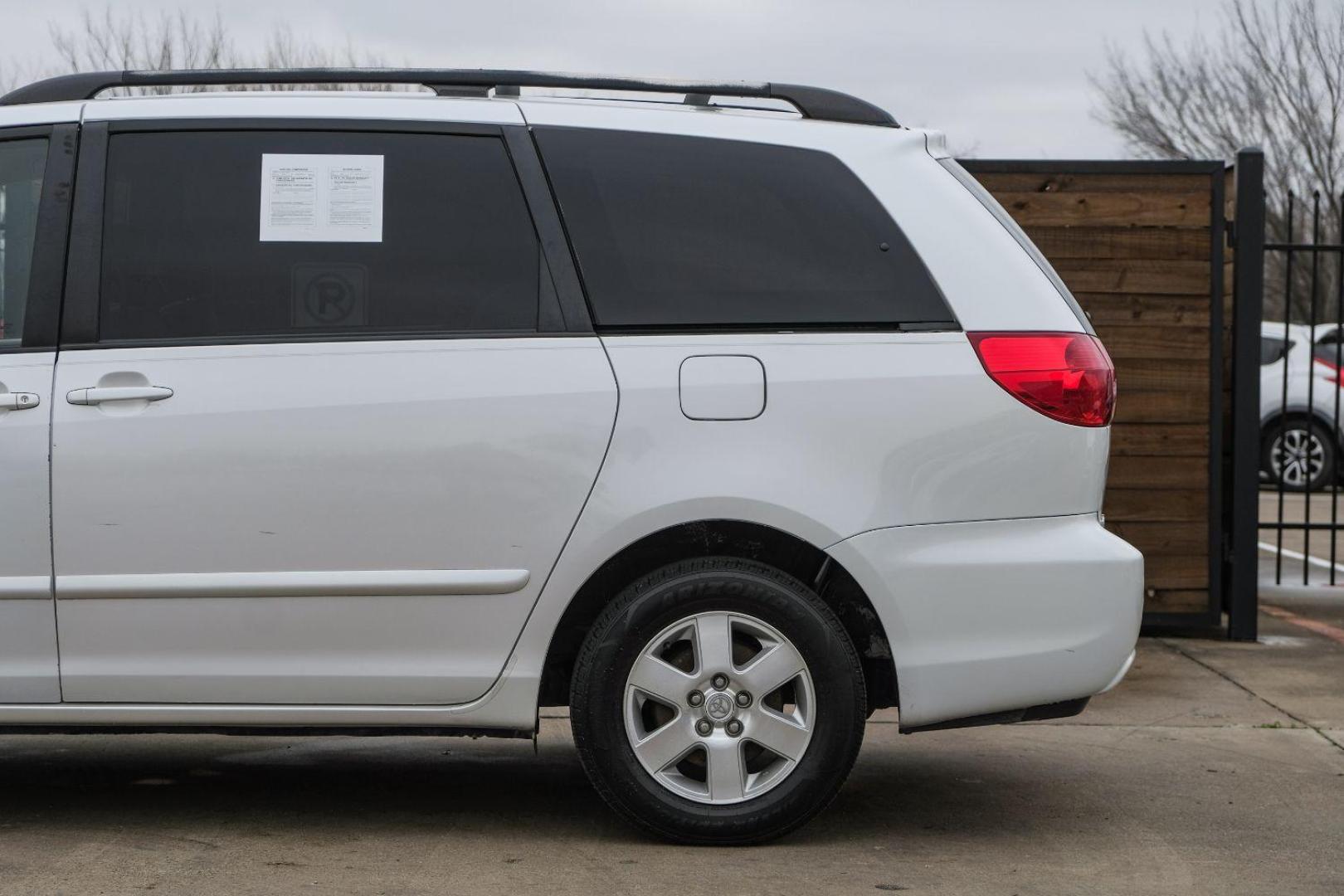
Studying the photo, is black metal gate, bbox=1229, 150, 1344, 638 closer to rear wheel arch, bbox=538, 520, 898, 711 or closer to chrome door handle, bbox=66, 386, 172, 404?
rear wheel arch, bbox=538, 520, 898, 711

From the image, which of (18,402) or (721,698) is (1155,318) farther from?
(18,402)

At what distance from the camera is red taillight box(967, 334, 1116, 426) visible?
161 inches

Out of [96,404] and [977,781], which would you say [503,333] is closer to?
[96,404]

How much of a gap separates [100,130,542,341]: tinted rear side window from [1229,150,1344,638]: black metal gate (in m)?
3.80

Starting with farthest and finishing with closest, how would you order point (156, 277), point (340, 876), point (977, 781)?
point (977, 781) → point (156, 277) → point (340, 876)

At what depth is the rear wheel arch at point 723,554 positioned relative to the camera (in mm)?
4090

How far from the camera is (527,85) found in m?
4.40

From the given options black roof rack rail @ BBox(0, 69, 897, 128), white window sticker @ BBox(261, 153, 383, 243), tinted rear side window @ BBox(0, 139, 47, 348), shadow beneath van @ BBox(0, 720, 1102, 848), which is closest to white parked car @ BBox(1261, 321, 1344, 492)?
shadow beneath van @ BBox(0, 720, 1102, 848)

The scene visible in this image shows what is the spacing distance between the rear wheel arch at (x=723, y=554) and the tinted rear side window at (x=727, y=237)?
51 cm

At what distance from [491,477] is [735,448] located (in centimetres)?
58

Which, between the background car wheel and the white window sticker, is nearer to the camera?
the white window sticker

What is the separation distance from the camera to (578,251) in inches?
165

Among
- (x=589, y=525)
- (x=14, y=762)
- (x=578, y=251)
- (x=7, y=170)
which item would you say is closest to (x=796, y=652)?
(x=589, y=525)

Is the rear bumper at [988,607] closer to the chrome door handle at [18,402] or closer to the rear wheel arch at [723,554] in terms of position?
the rear wheel arch at [723,554]
